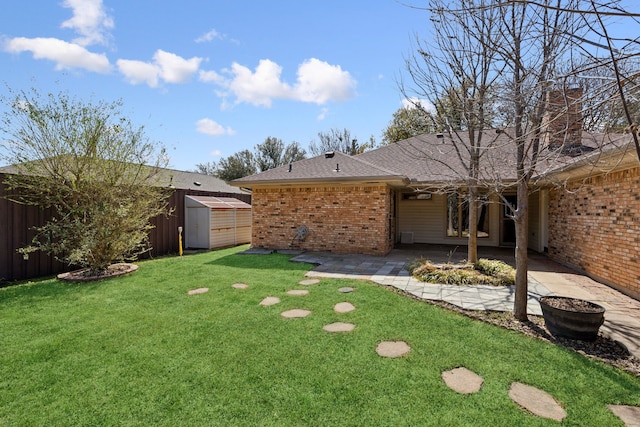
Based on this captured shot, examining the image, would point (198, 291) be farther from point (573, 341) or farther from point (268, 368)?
point (573, 341)

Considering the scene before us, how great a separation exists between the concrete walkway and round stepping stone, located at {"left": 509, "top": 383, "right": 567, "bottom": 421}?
164 centimetres

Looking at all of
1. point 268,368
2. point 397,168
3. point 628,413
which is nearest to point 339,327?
point 268,368

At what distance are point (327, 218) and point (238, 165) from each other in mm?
29561

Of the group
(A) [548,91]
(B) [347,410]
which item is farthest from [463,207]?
(B) [347,410]

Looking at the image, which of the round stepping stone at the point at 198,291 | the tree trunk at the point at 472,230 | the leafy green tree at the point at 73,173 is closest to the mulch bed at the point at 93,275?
the leafy green tree at the point at 73,173

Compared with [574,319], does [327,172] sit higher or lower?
higher

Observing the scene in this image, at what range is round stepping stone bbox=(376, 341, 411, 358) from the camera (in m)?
3.40

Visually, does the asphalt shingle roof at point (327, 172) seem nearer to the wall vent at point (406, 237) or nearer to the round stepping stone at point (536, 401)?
the wall vent at point (406, 237)

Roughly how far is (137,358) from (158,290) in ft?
9.68

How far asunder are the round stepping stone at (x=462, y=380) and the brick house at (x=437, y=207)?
3.93 meters

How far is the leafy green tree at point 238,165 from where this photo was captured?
37.0 metres

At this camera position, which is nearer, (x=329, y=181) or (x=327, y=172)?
(x=329, y=181)

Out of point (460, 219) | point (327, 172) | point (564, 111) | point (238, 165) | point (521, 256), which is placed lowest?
point (521, 256)

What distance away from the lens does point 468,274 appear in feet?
21.3
